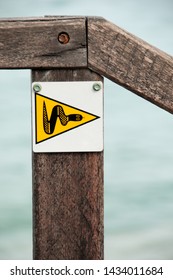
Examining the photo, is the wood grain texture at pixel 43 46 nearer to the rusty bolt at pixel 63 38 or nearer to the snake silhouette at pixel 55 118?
the rusty bolt at pixel 63 38

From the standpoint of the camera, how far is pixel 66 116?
246 centimetres

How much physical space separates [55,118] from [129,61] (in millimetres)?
364

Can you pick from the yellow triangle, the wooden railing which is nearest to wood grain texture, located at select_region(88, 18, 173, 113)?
the wooden railing

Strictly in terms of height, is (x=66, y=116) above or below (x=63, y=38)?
below

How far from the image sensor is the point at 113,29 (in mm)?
2418

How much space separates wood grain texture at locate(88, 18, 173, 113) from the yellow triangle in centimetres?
18

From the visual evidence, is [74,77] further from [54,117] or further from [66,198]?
[66,198]

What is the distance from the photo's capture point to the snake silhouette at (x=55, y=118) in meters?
2.45

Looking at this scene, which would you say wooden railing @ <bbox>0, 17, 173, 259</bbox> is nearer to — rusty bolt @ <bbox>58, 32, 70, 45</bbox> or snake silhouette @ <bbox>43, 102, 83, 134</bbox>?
rusty bolt @ <bbox>58, 32, 70, 45</bbox>

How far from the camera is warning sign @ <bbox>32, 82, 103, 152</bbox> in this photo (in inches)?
96.3

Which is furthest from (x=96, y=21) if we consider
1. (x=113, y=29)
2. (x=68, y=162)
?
(x=68, y=162)

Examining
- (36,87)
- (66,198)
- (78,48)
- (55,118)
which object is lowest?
(66,198)

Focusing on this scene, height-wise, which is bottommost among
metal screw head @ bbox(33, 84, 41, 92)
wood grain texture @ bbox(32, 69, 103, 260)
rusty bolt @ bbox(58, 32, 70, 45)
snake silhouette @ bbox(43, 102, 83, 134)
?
wood grain texture @ bbox(32, 69, 103, 260)

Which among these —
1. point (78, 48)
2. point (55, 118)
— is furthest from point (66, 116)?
point (78, 48)
